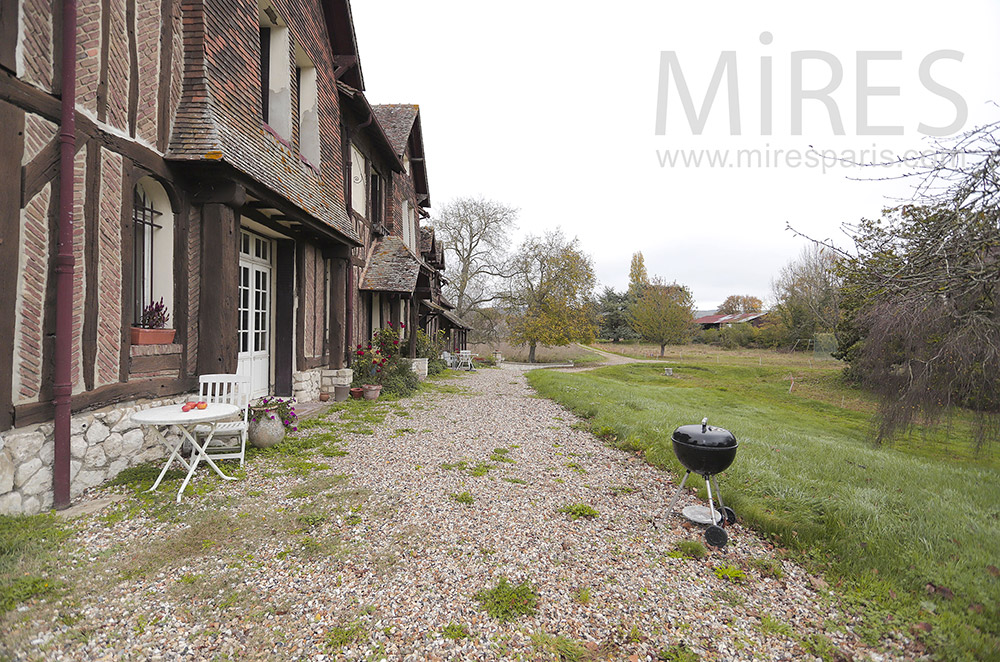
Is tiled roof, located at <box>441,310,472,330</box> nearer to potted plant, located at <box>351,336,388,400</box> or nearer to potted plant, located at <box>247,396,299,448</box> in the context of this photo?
potted plant, located at <box>351,336,388,400</box>

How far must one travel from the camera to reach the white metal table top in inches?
147

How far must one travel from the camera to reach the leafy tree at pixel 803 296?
26650mm

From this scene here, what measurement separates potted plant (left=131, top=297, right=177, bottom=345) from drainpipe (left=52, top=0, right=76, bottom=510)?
0.80m

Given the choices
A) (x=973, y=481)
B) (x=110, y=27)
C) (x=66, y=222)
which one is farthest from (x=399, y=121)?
(x=973, y=481)

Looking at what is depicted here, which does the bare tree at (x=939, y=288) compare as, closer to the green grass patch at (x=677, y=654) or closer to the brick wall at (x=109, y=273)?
the green grass patch at (x=677, y=654)

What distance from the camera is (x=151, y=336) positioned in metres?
4.44

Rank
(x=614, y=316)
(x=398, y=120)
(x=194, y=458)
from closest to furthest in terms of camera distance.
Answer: (x=194, y=458) → (x=398, y=120) → (x=614, y=316)

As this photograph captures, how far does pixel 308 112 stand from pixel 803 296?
3429 centimetres

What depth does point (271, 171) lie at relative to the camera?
586cm

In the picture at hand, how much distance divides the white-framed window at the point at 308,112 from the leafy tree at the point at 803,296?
1072 inches

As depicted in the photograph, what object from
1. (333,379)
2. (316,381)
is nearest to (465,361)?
(333,379)

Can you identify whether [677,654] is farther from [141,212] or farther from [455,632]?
[141,212]

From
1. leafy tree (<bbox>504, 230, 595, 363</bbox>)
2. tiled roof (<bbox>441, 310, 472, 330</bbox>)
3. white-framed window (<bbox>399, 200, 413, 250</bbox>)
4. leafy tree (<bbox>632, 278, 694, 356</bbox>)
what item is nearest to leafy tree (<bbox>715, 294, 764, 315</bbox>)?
leafy tree (<bbox>632, 278, 694, 356</bbox>)

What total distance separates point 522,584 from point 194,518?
8.98 feet
